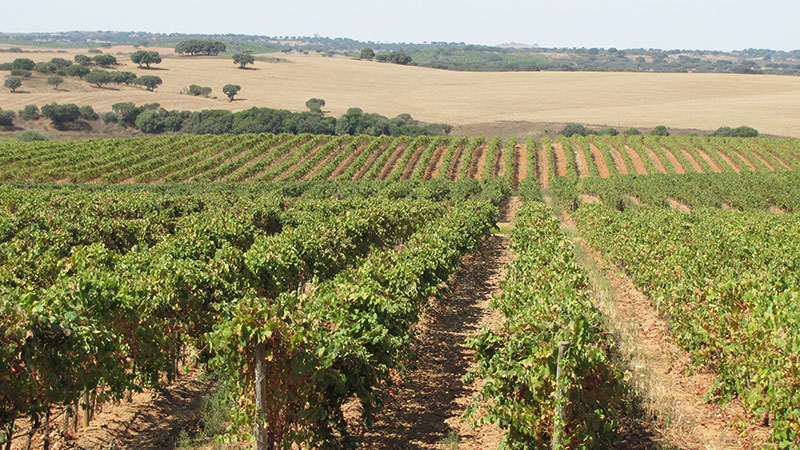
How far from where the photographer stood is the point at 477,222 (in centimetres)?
2497

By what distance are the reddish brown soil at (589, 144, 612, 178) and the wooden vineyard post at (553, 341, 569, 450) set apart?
5034 cm

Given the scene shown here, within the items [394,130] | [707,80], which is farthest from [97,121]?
[707,80]

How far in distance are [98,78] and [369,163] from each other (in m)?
72.8

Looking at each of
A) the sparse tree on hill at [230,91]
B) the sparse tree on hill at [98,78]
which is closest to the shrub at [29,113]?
the sparse tree on hill at [98,78]

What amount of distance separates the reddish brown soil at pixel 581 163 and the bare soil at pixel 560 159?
1.19 metres

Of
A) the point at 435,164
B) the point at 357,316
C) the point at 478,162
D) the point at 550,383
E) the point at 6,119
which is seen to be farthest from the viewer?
the point at 6,119

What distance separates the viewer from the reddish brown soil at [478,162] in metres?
57.8

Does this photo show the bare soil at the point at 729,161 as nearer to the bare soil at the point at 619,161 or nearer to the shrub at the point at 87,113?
the bare soil at the point at 619,161

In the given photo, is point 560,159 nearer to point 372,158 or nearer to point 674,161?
point 674,161

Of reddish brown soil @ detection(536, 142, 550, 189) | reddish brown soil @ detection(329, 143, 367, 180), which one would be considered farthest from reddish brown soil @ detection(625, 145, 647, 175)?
reddish brown soil @ detection(329, 143, 367, 180)

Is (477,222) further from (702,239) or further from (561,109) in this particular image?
(561,109)

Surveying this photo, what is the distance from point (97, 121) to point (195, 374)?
84.7m

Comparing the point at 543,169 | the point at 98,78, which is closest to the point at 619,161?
the point at 543,169

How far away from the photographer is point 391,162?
6019cm
